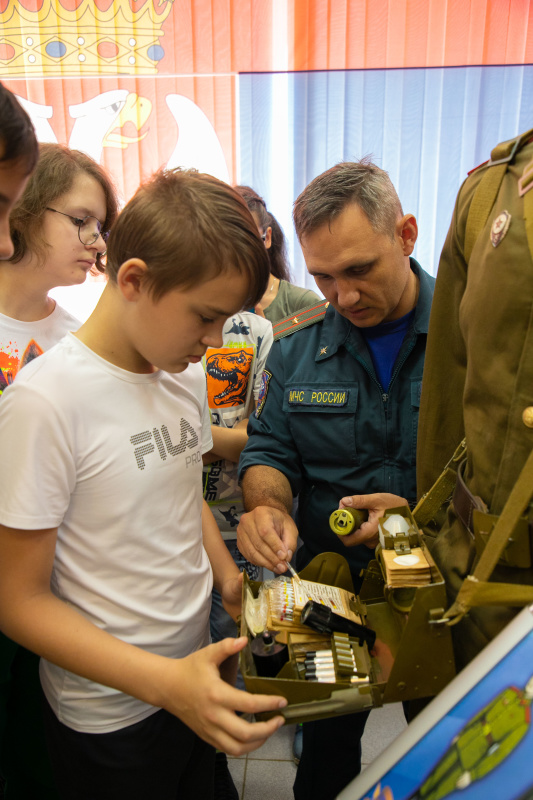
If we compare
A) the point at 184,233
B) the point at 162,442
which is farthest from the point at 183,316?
the point at 162,442

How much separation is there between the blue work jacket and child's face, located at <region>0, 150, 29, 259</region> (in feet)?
2.73

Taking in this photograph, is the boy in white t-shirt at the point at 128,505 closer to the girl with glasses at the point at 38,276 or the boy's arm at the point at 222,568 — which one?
the boy's arm at the point at 222,568

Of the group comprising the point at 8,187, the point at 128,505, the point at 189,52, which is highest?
the point at 189,52

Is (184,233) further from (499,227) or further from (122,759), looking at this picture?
(122,759)

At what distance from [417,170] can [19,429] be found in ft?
10.3

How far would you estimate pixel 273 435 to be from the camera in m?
1.53

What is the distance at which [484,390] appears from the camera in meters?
0.75

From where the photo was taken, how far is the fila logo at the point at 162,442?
3.08 feet

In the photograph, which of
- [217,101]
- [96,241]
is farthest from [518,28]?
[96,241]

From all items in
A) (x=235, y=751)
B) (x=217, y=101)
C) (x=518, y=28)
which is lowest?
(x=235, y=751)

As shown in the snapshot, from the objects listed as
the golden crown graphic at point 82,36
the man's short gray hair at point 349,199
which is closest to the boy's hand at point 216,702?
the man's short gray hair at point 349,199

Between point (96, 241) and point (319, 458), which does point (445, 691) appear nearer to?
point (319, 458)

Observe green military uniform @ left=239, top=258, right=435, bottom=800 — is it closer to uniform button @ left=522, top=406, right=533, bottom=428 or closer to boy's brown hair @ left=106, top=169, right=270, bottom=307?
boy's brown hair @ left=106, top=169, right=270, bottom=307

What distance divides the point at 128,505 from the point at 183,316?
12.4 inches
